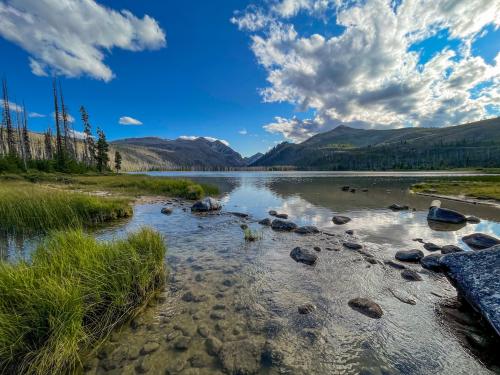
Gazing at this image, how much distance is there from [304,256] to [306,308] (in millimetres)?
4354

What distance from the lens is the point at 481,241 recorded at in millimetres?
13781

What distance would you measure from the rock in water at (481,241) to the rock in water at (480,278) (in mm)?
8204

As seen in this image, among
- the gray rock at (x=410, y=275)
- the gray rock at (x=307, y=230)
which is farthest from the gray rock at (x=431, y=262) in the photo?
the gray rock at (x=307, y=230)

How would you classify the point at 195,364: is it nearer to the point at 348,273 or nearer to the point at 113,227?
the point at 348,273

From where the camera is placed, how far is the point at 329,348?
19.7ft

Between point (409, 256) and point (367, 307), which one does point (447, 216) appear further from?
point (367, 307)

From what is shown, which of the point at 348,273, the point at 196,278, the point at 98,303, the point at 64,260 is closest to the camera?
the point at 98,303

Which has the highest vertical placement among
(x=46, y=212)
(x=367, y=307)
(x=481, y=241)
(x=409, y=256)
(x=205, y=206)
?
(x=46, y=212)

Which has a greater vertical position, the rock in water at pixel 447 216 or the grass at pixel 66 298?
the grass at pixel 66 298

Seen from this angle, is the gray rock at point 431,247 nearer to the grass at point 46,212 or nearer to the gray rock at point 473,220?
the gray rock at point 473,220

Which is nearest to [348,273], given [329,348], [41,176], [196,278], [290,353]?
[329,348]

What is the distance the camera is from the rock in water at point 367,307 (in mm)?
7441

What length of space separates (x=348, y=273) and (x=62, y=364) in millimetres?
10202

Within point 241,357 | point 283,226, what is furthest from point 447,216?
point 241,357
